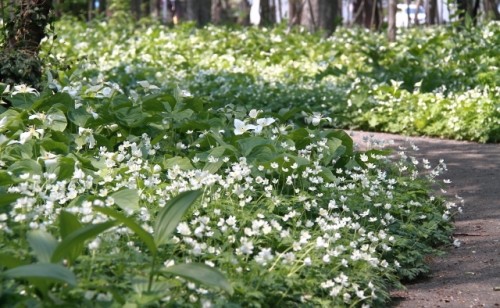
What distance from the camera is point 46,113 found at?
6.40 metres

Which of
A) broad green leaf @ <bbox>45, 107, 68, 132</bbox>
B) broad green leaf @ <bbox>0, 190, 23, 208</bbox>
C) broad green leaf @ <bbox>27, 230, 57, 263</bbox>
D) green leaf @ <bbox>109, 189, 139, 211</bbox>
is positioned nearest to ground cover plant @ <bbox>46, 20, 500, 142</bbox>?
broad green leaf @ <bbox>45, 107, 68, 132</bbox>

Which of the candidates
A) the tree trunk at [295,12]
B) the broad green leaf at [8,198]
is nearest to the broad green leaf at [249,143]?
the broad green leaf at [8,198]

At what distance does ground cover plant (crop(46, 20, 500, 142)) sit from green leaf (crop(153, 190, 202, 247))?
4.39 metres

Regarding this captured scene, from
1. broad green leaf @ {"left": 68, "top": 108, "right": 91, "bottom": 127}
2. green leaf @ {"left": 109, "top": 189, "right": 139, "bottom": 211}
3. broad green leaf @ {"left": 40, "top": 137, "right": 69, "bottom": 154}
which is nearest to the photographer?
green leaf @ {"left": 109, "top": 189, "right": 139, "bottom": 211}

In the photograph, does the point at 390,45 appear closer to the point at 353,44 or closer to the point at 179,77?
the point at 353,44

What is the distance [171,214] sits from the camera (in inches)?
154

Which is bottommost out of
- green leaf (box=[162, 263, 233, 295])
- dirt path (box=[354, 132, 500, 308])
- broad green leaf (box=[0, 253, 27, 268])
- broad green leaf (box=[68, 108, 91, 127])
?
dirt path (box=[354, 132, 500, 308])

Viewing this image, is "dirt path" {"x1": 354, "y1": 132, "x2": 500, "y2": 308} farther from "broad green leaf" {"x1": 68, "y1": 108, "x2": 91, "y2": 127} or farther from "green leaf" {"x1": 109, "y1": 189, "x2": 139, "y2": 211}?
"broad green leaf" {"x1": 68, "y1": 108, "x2": 91, "y2": 127}

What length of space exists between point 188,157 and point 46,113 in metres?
1.02

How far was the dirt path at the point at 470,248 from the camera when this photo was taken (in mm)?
4809

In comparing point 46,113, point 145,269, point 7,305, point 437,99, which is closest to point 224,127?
point 46,113

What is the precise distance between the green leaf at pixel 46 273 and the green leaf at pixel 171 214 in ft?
2.22

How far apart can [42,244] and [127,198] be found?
1108mm

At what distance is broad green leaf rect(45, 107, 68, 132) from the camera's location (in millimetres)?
6172
